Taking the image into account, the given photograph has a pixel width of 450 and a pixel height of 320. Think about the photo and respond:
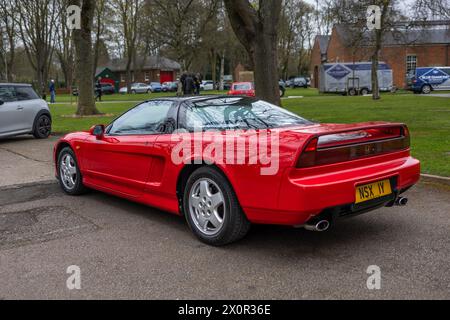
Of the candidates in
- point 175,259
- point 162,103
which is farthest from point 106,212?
point 175,259

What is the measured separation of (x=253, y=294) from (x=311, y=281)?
46 cm

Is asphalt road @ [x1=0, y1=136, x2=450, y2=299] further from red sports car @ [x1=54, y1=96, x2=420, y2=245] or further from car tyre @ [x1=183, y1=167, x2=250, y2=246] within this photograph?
red sports car @ [x1=54, y1=96, x2=420, y2=245]

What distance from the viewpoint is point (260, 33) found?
12195mm

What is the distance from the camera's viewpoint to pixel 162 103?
5.22 meters

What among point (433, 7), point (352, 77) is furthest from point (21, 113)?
point (352, 77)

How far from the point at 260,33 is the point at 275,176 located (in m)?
→ 9.16

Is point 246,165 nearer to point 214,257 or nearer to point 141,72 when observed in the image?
point 214,257

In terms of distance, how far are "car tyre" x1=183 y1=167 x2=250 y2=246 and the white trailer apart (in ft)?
133

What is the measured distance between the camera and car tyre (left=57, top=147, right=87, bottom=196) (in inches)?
243

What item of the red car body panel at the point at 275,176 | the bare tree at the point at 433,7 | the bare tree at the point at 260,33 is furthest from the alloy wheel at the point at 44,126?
the bare tree at the point at 433,7

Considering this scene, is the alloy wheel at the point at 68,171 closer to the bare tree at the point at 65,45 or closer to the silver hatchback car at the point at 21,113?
the silver hatchback car at the point at 21,113

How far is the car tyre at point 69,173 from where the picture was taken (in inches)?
243

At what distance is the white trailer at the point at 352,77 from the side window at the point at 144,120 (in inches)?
1555

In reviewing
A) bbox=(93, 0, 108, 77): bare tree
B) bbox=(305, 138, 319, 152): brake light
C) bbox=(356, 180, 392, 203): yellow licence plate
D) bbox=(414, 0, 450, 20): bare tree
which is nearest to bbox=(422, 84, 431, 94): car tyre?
bbox=(414, 0, 450, 20): bare tree
